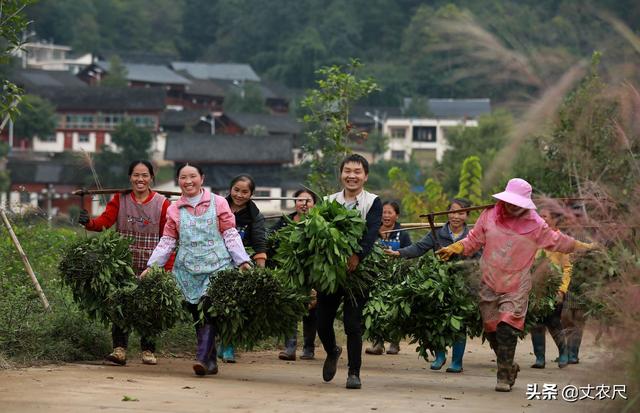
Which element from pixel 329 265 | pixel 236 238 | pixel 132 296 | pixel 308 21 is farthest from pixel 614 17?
pixel 308 21

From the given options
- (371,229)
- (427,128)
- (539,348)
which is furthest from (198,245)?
(427,128)

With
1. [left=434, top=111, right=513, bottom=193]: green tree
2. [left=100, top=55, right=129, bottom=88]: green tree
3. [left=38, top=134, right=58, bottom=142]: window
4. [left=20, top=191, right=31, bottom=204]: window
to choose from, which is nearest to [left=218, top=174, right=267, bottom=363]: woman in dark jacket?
[left=20, top=191, right=31, bottom=204]: window

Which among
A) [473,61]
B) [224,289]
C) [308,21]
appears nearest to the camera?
[473,61]

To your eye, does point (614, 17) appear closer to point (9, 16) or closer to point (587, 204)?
point (587, 204)

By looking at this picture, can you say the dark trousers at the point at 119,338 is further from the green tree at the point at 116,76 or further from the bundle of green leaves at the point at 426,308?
the green tree at the point at 116,76

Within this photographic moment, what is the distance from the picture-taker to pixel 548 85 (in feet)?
25.2

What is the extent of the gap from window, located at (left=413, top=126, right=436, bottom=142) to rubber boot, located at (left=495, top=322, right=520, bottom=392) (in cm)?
6688

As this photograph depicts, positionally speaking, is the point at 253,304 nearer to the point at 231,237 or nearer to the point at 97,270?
the point at 231,237

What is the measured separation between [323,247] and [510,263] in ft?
4.95

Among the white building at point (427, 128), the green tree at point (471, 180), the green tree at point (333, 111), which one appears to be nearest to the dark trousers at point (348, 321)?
the green tree at point (333, 111)

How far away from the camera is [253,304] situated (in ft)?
36.0

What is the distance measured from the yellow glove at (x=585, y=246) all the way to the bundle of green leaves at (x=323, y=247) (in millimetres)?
1687

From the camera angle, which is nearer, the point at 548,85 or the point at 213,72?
the point at 548,85

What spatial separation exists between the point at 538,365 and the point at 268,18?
310 feet
